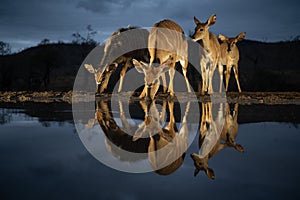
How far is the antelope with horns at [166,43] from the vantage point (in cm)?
1091

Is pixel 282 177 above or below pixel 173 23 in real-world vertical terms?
below

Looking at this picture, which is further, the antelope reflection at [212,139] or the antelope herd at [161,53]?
the antelope herd at [161,53]

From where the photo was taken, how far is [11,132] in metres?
5.21

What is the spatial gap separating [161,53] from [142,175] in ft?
28.1

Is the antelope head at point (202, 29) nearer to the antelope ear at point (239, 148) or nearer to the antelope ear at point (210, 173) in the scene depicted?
the antelope ear at point (239, 148)

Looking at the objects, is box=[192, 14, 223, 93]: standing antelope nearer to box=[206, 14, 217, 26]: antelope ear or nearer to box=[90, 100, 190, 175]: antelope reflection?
box=[206, 14, 217, 26]: antelope ear

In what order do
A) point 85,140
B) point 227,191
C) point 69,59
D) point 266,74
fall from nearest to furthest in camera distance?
point 227,191 < point 85,140 < point 266,74 < point 69,59

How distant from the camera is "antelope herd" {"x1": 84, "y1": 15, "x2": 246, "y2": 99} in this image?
10.8 m

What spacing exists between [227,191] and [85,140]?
2446mm

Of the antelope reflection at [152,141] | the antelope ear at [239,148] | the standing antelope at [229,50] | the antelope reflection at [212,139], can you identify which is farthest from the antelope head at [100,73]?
the antelope ear at [239,148]

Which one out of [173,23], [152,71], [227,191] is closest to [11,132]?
[227,191]

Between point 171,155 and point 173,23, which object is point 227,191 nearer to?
point 171,155

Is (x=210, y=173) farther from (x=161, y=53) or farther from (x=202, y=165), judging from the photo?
A: (x=161, y=53)

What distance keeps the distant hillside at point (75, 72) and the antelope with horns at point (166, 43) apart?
11.6 metres
